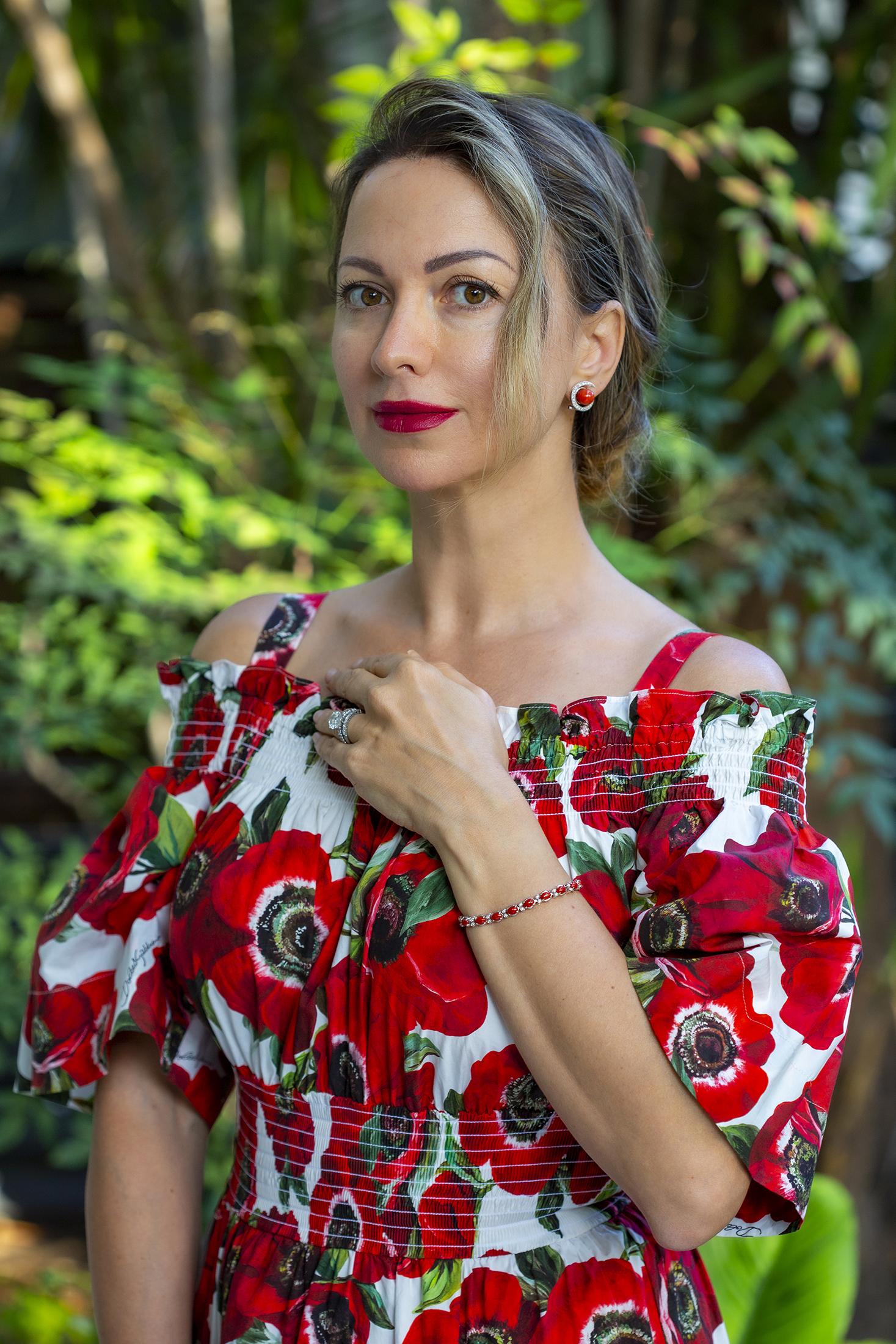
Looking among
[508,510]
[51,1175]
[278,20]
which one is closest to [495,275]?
[508,510]

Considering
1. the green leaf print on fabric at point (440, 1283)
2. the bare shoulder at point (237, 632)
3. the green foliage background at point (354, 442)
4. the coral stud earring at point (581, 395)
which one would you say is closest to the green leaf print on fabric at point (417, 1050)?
the green leaf print on fabric at point (440, 1283)

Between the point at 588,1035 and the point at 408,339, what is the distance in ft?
1.74

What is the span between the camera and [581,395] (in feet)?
3.50

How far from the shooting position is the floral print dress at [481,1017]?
86 centimetres

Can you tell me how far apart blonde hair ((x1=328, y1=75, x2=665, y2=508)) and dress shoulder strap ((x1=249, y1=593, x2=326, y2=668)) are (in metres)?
0.28

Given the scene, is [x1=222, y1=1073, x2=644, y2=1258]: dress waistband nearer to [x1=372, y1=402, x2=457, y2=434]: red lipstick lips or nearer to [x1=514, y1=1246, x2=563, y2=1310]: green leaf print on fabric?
[x1=514, y1=1246, x2=563, y2=1310]: green leaf print on fabric

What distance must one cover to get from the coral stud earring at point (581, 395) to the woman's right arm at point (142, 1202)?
675 millimetres

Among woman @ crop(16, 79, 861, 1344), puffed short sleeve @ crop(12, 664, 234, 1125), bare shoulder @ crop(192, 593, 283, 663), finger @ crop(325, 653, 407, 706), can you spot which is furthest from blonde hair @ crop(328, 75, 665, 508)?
puffed short sleeve @ crop(12, 664, 234, 1125)

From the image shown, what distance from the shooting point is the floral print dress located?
34.0 inches

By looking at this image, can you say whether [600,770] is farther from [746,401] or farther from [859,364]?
[746,401]

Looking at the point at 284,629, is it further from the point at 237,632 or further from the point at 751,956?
the point at 751,956

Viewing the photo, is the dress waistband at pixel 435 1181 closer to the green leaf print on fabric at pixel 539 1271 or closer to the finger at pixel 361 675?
the green leaf print on fabric at pixel 539 1271

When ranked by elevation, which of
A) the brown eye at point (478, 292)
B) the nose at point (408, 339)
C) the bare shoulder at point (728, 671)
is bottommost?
the bare shoulder at point (728, 671)

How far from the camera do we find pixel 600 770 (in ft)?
3.15
